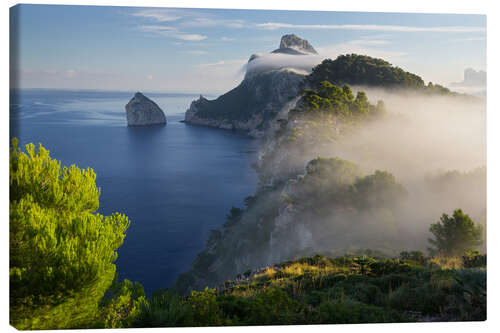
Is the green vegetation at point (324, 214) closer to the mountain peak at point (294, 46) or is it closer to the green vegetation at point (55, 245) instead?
the mountain peak at point (294, 46)

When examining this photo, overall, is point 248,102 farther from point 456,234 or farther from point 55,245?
point 55,245

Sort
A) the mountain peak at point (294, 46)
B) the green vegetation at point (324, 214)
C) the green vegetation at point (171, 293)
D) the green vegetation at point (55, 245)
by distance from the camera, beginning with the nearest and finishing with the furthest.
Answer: the green vegetation at point (55, 245) → the green vegetation at point (171, 293) → the mountain peak at point (294, 46) → the green vegetation at point (324, 214)

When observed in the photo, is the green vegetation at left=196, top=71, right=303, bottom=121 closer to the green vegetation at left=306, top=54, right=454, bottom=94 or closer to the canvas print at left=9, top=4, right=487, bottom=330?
the canvas print at left=9, top=4, right=487, bottom=330

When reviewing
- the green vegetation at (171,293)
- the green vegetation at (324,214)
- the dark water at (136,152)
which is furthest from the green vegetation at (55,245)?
the green vegetation at (324,214)

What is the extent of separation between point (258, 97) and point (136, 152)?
10.0 feet

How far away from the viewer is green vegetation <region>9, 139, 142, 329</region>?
393 centimetres

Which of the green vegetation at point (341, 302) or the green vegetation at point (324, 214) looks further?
the green vegetation at point (324, 214)

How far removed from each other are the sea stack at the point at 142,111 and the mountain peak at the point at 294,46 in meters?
2.70

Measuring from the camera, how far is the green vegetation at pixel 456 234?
20.7 ft

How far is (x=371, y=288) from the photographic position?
17.5 ft

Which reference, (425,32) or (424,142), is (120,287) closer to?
(424,142)

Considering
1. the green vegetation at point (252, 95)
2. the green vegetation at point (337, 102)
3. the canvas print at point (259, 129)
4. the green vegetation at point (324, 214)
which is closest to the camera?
the canvas print at point (259, 129)

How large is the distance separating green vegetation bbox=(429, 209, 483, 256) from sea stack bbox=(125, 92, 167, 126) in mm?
5649

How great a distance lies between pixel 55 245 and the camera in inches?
156
